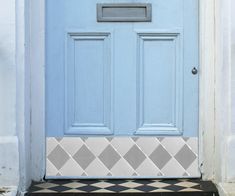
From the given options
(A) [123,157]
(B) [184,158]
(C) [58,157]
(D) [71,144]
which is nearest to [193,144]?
(B) [184,158]

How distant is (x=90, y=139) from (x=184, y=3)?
130 cm

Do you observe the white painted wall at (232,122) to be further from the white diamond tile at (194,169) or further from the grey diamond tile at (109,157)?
the grey diamond tile at (109,157)

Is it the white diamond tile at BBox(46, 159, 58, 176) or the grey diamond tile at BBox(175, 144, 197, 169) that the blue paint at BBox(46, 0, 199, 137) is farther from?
the white diamond tile at BBox(46, 159, 58, 176)

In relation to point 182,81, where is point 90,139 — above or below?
below

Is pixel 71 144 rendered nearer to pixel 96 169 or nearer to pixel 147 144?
pixel 96 169

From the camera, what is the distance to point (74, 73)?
15.8ft

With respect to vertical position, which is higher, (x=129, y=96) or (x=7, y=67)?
(x=7, y=67)

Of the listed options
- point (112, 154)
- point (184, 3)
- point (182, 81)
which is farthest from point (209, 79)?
point (112, 154)

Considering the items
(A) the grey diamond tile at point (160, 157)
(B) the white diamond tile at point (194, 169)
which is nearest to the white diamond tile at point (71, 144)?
(A) the grey diamond tile at point (160, 157)

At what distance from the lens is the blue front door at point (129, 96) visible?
189 inches

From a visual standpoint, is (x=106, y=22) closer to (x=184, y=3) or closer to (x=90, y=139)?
(x=184, y=3)

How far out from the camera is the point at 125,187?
459 centimetres

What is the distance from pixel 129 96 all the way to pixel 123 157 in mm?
482

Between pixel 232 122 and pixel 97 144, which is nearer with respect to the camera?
pixel 232 122
